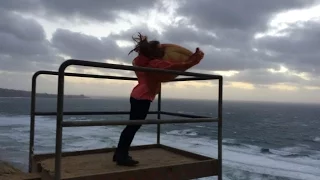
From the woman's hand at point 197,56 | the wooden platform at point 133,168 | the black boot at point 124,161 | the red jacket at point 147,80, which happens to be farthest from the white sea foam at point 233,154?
the woman's hand at point 197,56

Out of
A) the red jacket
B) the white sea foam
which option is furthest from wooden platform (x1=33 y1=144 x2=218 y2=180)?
the white sea foam

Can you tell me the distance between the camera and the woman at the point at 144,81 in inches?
137

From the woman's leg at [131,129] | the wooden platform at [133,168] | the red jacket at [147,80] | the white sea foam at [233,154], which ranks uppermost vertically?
the red jacket at [147,80]

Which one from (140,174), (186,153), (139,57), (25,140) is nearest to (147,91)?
(139,57)

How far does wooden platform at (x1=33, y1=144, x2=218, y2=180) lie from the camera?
10.4 feet

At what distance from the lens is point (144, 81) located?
12.1 ft

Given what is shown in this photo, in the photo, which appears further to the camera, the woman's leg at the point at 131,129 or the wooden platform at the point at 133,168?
the woman's leg at the point at 131,129

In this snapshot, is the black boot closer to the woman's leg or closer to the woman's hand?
the woman's leg

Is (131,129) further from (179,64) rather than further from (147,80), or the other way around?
(179,64)

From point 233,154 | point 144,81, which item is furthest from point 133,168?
point 233,154

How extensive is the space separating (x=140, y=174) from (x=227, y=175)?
737 inches

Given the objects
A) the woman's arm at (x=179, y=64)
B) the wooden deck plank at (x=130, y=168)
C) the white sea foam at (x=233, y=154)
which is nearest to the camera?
the wooden deck plank at (x=130, y=168)

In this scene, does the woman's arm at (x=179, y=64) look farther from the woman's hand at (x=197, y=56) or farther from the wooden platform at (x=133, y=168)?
the wooden platform at (x=133, y=168)

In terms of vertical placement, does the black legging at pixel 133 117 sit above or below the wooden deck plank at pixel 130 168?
above
